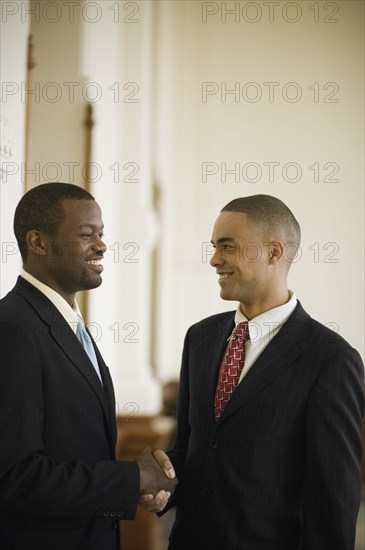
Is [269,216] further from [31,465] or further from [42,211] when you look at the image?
[31,465]

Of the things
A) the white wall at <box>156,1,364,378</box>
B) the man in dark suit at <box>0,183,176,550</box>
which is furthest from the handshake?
the white wall at <box>156,1,364,378</box>

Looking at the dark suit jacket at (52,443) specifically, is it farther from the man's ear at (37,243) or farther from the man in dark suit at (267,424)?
the man in dark suit at (267,424)

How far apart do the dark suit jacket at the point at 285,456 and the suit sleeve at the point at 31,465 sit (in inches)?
13.0

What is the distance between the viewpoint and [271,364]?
215 cm

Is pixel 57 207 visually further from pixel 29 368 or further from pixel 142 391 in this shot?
pixel 142 391

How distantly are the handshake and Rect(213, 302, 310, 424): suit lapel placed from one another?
226 millimetres

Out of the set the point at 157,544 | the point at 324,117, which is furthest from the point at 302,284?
the point at 157,544

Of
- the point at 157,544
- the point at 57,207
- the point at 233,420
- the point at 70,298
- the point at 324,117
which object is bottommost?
the point at 157,544

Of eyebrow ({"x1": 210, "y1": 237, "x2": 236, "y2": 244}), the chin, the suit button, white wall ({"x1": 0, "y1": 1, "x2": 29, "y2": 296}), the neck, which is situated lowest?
the suit button

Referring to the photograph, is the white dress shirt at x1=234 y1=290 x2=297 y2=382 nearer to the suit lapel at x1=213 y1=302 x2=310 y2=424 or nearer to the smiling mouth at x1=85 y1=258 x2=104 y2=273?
the suit lapel at x1=213 y1=302 x2=310 y2=424

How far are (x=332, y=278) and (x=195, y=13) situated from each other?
3282 mm

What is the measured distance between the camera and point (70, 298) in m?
2.20

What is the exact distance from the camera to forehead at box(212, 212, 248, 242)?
2340mm

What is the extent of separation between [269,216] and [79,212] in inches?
25.1
